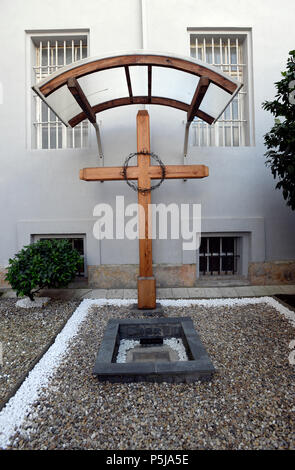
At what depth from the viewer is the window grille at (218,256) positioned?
5.26 m

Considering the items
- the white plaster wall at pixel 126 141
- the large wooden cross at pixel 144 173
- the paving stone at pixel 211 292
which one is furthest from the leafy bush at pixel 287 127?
the paving stone at pixel 211 292

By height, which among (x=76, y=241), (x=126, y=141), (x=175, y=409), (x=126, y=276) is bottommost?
(x=175, y=409)

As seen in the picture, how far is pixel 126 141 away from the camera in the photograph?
4.86 metres

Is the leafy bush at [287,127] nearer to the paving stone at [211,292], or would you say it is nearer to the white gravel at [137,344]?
the paving stone at [211,292]

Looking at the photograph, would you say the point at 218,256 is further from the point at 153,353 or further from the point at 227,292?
the point at 153,353

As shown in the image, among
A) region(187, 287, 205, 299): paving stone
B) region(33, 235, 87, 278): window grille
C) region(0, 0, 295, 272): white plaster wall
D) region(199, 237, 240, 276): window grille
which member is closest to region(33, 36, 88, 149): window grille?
region(0, 0, 295, 272): white plaster wall

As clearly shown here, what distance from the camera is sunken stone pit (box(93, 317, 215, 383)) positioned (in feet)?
7.66

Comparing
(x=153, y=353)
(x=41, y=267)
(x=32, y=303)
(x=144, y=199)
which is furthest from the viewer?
(x=32, y=303)

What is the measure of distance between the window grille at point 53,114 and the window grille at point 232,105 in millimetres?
2245

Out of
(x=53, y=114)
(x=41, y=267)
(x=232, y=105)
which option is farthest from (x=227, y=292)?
(x=53, y=114)

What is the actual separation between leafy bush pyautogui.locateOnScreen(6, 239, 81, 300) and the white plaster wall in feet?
2.14

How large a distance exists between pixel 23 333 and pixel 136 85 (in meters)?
4.33

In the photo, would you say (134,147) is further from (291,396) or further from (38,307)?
(291,396)

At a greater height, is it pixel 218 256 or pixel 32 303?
pixel 218 256
